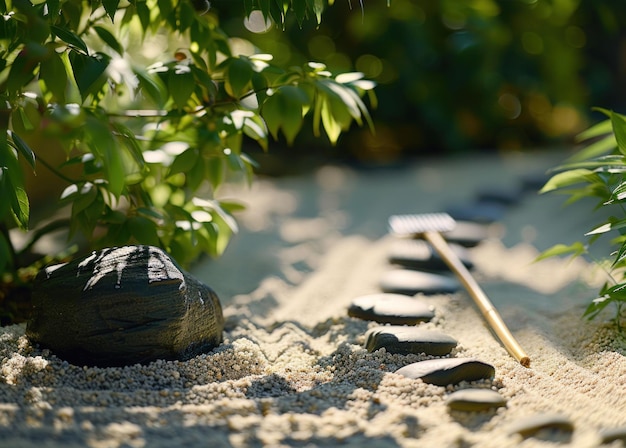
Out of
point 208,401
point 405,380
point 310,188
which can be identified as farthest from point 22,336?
point 310,188

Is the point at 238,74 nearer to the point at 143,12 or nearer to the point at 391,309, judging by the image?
the point at 143,12

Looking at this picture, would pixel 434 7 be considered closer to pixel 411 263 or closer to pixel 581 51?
pixel 581 51

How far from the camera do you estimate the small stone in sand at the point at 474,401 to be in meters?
1.37

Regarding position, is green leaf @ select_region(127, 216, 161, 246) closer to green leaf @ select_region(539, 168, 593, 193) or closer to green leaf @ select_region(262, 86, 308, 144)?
green leaf @ select_region(262, 86, 308, 144)

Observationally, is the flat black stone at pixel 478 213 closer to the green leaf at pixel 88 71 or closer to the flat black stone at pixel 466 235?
the flat black stone at pixel 466 235

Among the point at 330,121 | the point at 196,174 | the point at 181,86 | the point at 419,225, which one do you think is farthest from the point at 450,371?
the point at 419,225

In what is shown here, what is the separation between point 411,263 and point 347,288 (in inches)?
13.0

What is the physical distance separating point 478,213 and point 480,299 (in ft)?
4.17

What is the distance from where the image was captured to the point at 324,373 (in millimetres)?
1689

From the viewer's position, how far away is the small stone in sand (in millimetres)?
1365

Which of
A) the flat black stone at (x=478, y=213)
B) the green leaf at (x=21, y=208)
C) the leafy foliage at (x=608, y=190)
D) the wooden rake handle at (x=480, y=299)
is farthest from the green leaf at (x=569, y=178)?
the flat black stone at (x=478, y=213)

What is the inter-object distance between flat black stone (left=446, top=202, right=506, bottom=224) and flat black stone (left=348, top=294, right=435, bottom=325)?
1.23 m

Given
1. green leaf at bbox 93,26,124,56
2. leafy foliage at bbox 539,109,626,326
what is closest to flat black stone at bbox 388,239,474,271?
leafy foliage at bbox 539,109,626,326

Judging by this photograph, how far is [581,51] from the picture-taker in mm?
5250
